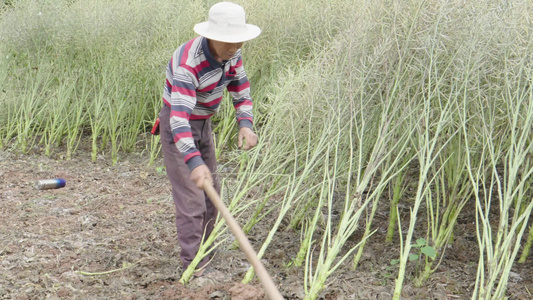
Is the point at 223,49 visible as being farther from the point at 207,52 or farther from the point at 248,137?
the point at 248,137

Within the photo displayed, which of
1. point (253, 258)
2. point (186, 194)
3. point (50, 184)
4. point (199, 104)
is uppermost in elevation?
point (199, 104)

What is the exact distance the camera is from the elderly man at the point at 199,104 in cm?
266

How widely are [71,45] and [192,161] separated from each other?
11.1 feet

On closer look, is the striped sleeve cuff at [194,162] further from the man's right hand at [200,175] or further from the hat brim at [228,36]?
the hat brim at [228,36]

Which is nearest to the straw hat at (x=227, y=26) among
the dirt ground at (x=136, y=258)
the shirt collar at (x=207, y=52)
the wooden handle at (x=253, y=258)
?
the shirt collar at (x=207, y=52)

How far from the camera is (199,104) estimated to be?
302 cm

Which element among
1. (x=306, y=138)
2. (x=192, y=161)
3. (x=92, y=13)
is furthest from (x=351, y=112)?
(x=92, y=13)

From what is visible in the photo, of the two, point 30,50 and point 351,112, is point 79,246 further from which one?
point 30,50

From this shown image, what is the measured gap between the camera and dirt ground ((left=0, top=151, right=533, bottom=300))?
3.00m

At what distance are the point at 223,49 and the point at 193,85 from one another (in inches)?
8.6

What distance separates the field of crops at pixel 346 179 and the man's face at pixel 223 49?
2.12 ft

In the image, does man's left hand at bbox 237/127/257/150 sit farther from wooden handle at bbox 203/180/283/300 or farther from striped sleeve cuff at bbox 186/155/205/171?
wooden handle at bbox 203/180/283/300

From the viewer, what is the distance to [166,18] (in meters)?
5.30

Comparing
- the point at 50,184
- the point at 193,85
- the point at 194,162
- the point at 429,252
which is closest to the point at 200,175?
the point at 194,162
